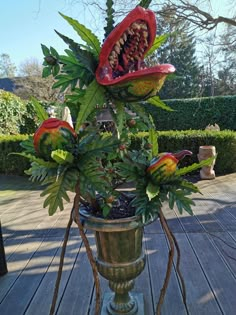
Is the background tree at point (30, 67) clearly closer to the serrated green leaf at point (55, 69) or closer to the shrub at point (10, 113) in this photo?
the shrub at point (10, 113)

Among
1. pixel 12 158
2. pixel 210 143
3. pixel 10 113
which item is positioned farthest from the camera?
pixel 10 113

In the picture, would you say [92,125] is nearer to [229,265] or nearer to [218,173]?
[229,265]

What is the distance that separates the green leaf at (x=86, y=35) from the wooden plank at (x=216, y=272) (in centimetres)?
141

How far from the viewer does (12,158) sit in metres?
5.41

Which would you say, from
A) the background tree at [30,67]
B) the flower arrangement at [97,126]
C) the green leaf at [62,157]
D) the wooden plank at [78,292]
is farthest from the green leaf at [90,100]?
the background tree at [30,67]

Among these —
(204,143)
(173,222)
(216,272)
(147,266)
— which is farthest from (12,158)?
(216,272)

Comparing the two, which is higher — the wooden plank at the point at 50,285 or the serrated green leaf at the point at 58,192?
the serrated green leaf at the point at 58,192

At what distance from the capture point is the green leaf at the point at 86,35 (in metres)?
0.87

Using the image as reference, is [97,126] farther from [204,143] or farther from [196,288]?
[204,143]

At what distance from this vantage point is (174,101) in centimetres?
1086

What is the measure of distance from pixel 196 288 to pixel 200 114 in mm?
9272

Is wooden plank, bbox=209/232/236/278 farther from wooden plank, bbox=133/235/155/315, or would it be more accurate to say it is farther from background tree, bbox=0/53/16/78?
background tree, bbox=0/53/16/78

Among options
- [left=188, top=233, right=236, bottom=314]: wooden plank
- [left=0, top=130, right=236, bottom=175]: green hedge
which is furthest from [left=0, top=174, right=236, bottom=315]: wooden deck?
[left=0, top=130, right=236, bottom=175]: green hedge

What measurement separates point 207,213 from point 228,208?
0.31m
